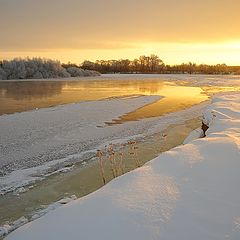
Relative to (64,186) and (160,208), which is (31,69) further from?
(160,208)

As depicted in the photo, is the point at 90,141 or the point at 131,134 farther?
the point at 131,134

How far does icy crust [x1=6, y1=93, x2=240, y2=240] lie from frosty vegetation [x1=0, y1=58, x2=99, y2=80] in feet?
200

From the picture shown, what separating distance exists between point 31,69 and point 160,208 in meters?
65.9

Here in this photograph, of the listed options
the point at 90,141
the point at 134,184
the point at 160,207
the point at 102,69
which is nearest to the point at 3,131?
the point at 90,141

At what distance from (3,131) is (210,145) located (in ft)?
27.4

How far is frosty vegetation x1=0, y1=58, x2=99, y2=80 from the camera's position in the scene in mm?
64750

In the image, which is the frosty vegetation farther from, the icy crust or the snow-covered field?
the icy crust

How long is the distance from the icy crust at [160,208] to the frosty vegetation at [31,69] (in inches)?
2398

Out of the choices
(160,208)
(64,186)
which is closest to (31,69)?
(64,186)

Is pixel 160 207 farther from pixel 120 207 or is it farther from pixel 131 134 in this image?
pixel 131 134

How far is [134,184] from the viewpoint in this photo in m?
5.03

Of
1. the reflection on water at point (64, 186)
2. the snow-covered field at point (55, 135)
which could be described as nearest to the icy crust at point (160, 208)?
the reflection on water at point (64, 186)

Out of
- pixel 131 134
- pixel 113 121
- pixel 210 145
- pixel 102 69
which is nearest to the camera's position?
pixel 210 145

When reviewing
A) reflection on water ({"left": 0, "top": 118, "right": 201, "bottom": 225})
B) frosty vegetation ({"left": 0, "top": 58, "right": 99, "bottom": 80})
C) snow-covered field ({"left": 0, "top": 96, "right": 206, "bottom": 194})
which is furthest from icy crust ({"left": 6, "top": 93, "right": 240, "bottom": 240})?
frosty vegetation ({"left": 0, "top": 58, "right": 99, "bottom": 80})
